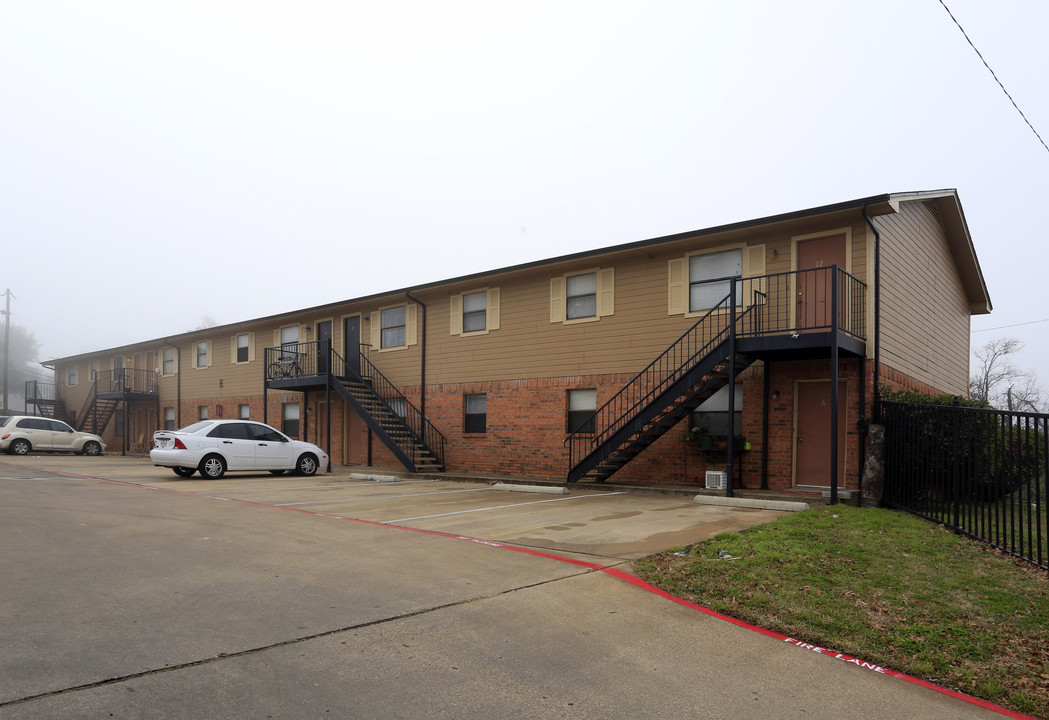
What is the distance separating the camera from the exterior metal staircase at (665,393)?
44.1ft

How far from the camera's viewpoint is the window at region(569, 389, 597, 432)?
1695cm

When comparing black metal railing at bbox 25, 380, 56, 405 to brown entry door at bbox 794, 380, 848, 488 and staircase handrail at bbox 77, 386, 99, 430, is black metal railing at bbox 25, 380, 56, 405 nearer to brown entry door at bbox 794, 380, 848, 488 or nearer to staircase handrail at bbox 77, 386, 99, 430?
staircase handrail at bbox 77, 386, 99, 430

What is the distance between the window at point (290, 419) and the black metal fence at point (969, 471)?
2012cm

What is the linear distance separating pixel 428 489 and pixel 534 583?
9.77m

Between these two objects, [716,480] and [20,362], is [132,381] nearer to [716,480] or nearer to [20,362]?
[716,480]

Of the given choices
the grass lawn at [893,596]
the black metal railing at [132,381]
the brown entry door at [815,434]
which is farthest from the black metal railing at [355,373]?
the grass lawn at [893,596]

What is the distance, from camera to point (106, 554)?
6.86 meters

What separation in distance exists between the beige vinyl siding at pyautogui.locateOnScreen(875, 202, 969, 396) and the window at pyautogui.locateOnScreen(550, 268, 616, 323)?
5.94m

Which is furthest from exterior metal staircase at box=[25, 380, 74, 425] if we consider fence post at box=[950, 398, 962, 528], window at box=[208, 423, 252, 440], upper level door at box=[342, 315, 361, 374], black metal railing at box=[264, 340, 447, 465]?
fence post at box=[950, 398, 962, 528]

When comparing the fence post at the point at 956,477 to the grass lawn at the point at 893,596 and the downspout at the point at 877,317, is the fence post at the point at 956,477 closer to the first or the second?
the grass lawn at the point at 893,596

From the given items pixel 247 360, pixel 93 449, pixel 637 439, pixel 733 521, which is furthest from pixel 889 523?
pixel 93 449

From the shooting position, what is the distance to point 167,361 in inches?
1302

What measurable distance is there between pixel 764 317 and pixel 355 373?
528 inches

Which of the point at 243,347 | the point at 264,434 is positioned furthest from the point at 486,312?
the point at 243,347
